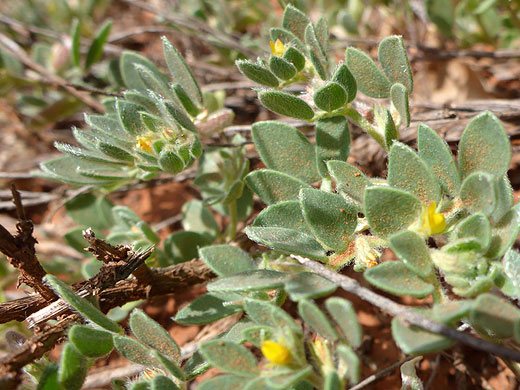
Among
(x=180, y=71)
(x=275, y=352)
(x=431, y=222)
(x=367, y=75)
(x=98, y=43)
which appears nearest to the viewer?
(x=275, y=352)

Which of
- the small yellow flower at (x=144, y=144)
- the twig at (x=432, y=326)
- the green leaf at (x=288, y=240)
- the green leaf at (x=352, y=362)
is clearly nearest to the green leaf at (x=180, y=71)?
the small yellow flower at (x=144, y=144)

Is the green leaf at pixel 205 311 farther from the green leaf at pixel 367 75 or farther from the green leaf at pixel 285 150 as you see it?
the green leaf at pixel 367 75

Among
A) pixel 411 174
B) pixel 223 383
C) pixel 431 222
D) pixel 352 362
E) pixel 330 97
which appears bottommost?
pixel 223 383

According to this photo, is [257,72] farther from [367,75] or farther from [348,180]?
[348,180]

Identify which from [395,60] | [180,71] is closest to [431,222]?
[395,60]

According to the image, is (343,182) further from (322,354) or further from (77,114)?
(77,114)

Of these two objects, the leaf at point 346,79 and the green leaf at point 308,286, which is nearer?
the green leaf at point 308,286
